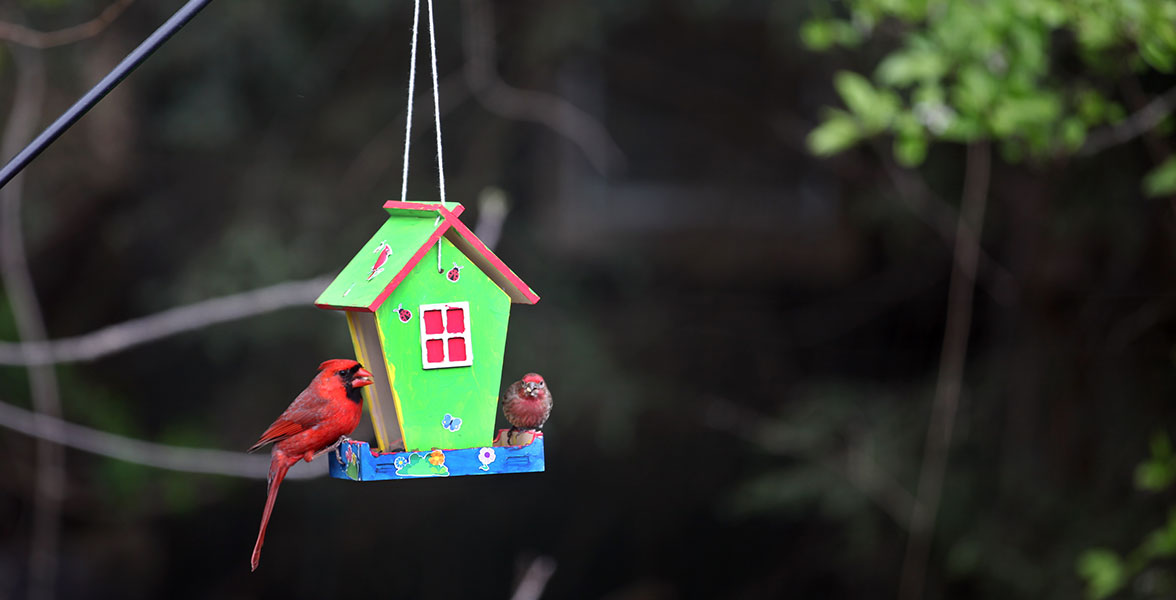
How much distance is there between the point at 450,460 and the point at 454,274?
256 mm

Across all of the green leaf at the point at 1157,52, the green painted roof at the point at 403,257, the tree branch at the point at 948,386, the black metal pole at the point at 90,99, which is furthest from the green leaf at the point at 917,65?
the black metal pole at the point at 90,99

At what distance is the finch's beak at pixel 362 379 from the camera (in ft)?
4.77

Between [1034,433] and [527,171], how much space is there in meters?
2.34

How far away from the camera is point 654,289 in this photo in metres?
4.93

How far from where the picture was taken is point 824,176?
5.13 m

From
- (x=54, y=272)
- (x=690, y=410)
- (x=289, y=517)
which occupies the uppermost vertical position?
(x=54, y=272)

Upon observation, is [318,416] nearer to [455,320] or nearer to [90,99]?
[455,320]

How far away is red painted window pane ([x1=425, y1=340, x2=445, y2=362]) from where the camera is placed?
5.03 ft

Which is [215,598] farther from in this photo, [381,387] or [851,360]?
[381,387]

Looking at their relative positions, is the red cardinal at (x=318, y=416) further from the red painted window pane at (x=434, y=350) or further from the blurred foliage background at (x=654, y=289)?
the blurred foliage background at (x=654, y=289)

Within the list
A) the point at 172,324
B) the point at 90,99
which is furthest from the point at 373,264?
the point at 172,324

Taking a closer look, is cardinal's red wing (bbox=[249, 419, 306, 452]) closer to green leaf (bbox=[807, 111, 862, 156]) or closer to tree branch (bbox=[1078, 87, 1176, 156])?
green leaf (bbox=[807, 111, 862, 156])

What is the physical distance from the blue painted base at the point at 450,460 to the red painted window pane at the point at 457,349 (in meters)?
0.13

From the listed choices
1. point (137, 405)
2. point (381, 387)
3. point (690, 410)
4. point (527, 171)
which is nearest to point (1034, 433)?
point (690, 410)
